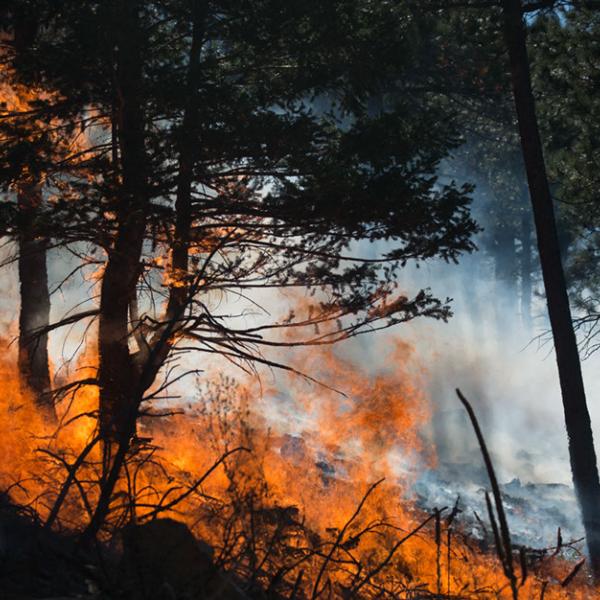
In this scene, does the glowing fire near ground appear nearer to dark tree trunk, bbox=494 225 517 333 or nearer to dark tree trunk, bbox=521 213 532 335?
dark tree trunk, bbox=521 213 532 335

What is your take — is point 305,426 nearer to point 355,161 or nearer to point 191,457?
point 191,457

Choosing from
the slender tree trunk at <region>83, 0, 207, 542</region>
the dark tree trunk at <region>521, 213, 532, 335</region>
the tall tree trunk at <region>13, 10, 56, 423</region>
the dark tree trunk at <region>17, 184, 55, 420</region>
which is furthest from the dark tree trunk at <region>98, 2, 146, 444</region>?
the dark tree trunk at <region>521, 213, 532, 335</region>

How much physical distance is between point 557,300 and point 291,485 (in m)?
5.71

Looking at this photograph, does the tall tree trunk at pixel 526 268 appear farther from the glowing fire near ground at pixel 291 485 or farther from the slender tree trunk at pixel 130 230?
the slender tree trunk at pixel 130 230

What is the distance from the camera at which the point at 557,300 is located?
1136 cm

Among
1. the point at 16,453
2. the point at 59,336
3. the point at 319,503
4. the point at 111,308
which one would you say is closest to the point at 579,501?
the point at 319,503

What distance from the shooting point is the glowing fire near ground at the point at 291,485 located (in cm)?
679

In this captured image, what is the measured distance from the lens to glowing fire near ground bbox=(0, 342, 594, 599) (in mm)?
6789

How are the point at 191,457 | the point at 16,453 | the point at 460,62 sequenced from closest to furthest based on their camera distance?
the point at 16,453, the point at 191,457, the point at 460,62

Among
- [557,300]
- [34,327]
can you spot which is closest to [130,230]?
[34,327]

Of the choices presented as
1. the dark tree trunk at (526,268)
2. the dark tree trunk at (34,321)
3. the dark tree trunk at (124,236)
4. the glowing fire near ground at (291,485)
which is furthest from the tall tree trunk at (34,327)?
the dark tree trunk at (526,268)

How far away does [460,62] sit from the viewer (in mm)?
20375

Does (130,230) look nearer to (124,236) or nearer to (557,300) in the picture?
(124,236)

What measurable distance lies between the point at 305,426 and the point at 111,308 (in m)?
11.7
